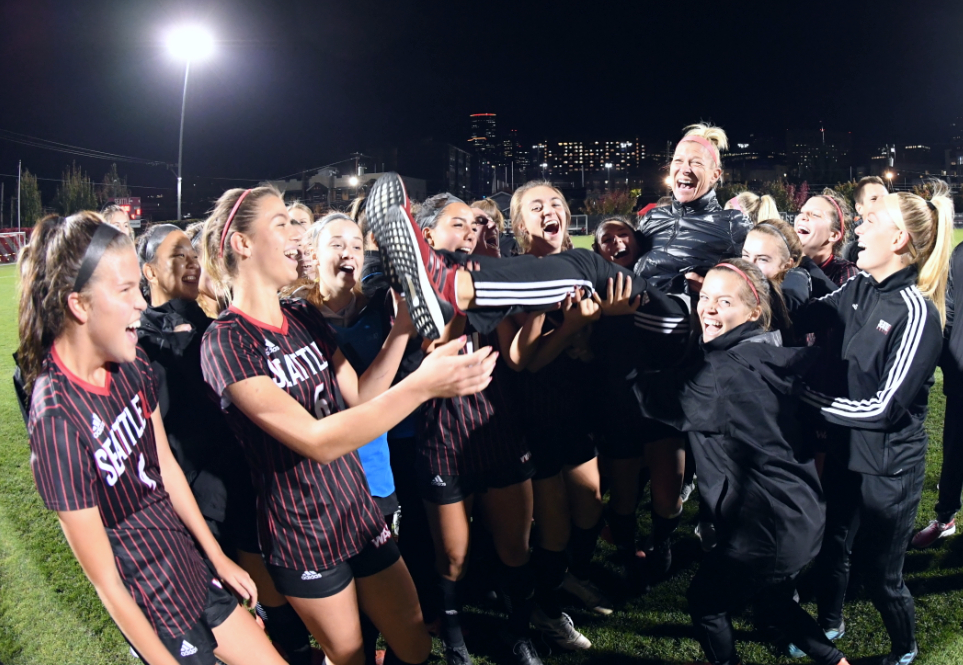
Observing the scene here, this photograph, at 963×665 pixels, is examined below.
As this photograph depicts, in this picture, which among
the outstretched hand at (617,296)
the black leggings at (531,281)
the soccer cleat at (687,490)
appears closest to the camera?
the black leggings at (531,281)

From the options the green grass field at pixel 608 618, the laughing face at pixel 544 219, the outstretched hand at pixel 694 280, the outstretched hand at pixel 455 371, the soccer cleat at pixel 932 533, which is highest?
the laughing face at pixel 544 219

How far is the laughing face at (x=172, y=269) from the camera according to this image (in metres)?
3.37

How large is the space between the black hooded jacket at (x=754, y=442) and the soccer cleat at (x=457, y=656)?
1.28m

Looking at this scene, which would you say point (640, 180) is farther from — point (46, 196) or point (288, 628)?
point (288, 628)

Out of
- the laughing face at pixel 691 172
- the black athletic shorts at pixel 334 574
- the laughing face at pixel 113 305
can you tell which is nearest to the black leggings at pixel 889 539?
the laughing face at pixel 691 172

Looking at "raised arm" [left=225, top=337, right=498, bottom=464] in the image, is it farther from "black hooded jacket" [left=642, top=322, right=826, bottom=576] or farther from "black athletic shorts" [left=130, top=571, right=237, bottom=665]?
"black hooded jacket" [left=642, top=322, right=826, bottom=576]

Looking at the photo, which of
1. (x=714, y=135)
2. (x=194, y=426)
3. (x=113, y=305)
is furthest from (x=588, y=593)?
(x=714, y=135)

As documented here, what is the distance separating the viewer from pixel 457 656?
2.97 meters

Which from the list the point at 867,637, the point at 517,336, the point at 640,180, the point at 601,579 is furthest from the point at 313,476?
the point at 640,180

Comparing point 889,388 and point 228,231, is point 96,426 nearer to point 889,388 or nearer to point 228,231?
point 228,231

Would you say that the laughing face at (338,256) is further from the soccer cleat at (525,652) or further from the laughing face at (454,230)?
the soccer cleat at (525,652)

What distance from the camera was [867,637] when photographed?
3.25 m

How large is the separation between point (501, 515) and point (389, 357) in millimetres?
1023

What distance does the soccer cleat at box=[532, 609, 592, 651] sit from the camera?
3223 millimetres
